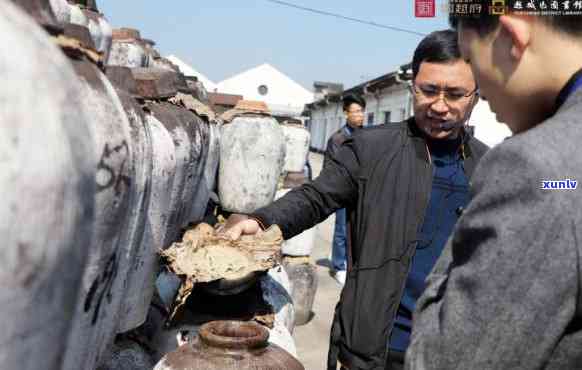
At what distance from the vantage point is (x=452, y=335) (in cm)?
99

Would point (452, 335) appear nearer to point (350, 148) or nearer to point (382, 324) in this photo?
point (382, 324)

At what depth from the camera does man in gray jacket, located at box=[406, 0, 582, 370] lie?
0.91m

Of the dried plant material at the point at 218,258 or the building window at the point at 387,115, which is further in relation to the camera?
the building window at the point at 387,115

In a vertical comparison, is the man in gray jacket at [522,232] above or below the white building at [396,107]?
below

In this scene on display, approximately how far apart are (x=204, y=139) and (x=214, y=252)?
0.58m

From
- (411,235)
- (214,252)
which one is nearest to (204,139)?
(214,252)

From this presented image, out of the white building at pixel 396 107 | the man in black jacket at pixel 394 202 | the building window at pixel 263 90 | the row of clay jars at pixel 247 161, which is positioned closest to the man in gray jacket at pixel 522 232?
the man in black jacket at pixel 394 202

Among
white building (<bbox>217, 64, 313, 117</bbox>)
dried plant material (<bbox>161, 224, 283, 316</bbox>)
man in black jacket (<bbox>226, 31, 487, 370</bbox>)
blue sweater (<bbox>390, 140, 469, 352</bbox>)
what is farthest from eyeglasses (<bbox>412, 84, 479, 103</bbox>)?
white building (<bbox>217, 64, 313, 117</bbox>)

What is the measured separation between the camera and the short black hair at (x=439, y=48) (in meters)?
2.34

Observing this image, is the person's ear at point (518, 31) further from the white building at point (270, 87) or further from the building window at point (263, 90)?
the building window at point (263, 90)

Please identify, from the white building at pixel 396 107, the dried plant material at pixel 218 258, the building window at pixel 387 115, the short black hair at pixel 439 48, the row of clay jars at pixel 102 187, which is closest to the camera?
the row of clay jars at pixel 102 187

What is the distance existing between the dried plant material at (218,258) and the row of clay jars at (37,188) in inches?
65.8

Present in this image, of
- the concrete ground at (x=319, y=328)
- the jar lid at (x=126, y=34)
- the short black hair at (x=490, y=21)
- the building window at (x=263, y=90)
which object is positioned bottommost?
the concrete ground at (x=319, y=328)

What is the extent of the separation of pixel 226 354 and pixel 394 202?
737mm
